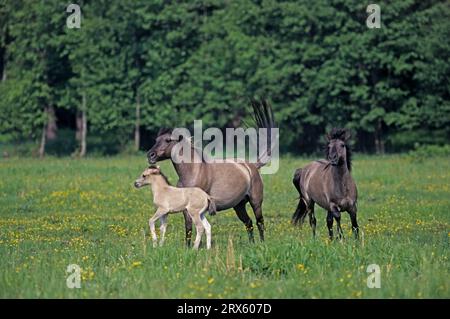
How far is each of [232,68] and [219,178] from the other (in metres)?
27.3

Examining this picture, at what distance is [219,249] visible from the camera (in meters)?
13.9

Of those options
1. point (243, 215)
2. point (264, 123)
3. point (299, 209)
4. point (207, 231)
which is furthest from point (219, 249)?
point (299, 209)

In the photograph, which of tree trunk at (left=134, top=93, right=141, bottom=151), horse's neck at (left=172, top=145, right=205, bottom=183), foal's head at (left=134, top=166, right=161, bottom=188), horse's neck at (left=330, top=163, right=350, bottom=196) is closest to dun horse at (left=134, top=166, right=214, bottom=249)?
foal's head at (left=134, top=166, right=161, bottom=188)

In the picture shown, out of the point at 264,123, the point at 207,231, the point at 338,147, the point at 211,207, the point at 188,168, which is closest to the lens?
the point at 207,231

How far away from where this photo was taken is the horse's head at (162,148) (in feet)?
48.0

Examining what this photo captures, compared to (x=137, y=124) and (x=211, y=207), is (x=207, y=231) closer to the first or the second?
(x=211, y=207)

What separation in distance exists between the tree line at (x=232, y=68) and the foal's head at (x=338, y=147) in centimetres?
2464

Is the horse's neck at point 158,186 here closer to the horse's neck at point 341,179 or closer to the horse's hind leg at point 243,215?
the horse's hind leg at point 243,215

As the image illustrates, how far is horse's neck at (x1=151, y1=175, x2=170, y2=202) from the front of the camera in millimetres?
14047

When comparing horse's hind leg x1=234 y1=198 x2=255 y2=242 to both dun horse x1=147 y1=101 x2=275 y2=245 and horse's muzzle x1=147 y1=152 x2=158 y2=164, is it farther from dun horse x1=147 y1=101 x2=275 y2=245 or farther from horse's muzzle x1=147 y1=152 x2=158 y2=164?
horse's muzzle x1=147 y1=152 x2=158 y2=164

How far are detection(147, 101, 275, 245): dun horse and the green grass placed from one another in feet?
2.03

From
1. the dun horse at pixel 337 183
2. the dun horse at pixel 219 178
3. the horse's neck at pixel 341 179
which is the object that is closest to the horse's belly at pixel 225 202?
the dun horse at pixel 219 178
